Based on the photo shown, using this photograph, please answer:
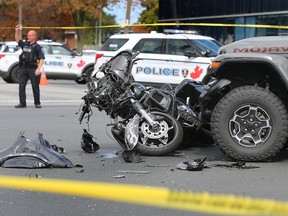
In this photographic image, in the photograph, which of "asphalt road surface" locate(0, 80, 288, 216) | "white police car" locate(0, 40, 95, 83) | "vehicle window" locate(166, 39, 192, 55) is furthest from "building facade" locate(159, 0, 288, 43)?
"asphalt road surface" locate(0, 80, 288, 216)

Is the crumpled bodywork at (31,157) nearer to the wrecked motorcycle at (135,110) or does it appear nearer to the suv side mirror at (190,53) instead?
the wrecked motorcycle at (135,110)

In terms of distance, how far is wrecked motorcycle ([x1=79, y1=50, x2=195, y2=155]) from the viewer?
699 cm

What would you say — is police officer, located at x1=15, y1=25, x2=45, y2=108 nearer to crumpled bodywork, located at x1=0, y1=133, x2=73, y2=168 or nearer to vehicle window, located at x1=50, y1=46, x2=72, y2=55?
crumpled bodywork, located at x1=0, y1=133, x2=73, y2=168

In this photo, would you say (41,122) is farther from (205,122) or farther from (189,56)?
(189,56)

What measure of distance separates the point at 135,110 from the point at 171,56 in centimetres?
806

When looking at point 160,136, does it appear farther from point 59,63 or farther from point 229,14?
point 229,14

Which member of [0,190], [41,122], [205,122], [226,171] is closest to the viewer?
[0,190]

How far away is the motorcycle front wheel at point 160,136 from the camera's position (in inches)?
276

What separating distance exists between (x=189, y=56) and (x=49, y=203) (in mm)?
9877

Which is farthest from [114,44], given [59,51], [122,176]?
[122,176]

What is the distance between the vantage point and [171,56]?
588 inches

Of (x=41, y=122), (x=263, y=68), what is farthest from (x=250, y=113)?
(x=41, y=122)

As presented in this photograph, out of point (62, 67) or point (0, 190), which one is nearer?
point (0, 190)

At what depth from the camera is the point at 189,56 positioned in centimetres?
1452
